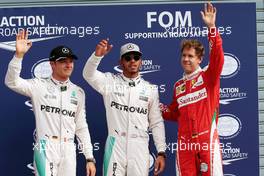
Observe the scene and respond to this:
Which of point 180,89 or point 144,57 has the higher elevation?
point 144,57

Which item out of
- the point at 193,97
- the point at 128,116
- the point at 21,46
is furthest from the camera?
the point at 128,116

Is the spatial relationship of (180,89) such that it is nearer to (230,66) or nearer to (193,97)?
(193,97)

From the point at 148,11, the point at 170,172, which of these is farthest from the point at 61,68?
the point at 170,172

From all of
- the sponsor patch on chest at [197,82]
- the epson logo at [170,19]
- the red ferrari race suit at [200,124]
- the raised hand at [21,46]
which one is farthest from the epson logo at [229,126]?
the raised hand at [21,46]

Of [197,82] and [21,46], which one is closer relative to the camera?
[21,46]

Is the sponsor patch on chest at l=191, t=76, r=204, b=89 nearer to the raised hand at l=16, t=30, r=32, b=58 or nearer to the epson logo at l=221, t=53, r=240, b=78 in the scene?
the epson logo at l=221, t=53, r=240, b=78

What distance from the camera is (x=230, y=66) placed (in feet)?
18.9

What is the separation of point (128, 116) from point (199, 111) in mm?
688

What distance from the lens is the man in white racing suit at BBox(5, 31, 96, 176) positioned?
4.84 m

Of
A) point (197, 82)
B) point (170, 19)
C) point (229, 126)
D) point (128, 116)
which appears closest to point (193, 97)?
point (197, 82)

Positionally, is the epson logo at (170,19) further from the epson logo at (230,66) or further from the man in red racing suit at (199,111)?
the man in red racing suit at (199,111)

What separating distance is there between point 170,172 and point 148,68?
116cm

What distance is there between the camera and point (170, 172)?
5.81 m

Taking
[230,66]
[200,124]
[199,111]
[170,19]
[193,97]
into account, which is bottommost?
[200,124]
